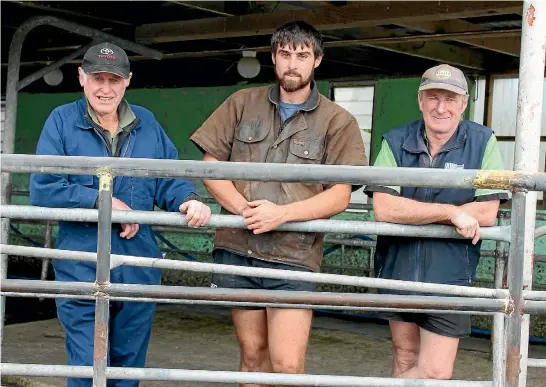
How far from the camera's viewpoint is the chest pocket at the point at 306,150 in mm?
3361

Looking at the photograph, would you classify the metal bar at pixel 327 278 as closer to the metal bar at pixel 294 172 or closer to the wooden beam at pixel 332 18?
the metal bar at pixel 294 172

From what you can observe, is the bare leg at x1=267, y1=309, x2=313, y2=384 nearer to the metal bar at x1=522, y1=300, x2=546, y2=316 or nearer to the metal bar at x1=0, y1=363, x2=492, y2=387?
the metal bar at x1=0, y1=363, x2=492, y2=387

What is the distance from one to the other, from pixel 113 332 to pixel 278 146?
Result: 104 cm

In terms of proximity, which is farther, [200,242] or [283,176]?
[200,242]

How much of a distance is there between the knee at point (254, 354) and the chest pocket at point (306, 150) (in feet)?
2.56

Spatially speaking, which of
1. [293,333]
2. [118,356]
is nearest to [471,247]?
[293,333]

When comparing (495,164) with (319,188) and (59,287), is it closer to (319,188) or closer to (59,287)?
(319,188)

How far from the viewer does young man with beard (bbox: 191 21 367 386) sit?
10.8ft

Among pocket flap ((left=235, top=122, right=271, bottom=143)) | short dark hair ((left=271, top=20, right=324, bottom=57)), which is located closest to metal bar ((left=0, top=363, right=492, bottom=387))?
pocket flap ((left=235, top=122, right=271, bottom=143))

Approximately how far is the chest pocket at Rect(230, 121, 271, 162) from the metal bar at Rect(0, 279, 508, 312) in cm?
97

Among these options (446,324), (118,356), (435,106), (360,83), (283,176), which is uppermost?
(360,83)

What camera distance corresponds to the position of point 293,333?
10.8 feet

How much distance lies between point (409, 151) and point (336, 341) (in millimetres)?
4166

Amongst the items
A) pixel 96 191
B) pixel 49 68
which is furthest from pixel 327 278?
pixel 49 68
